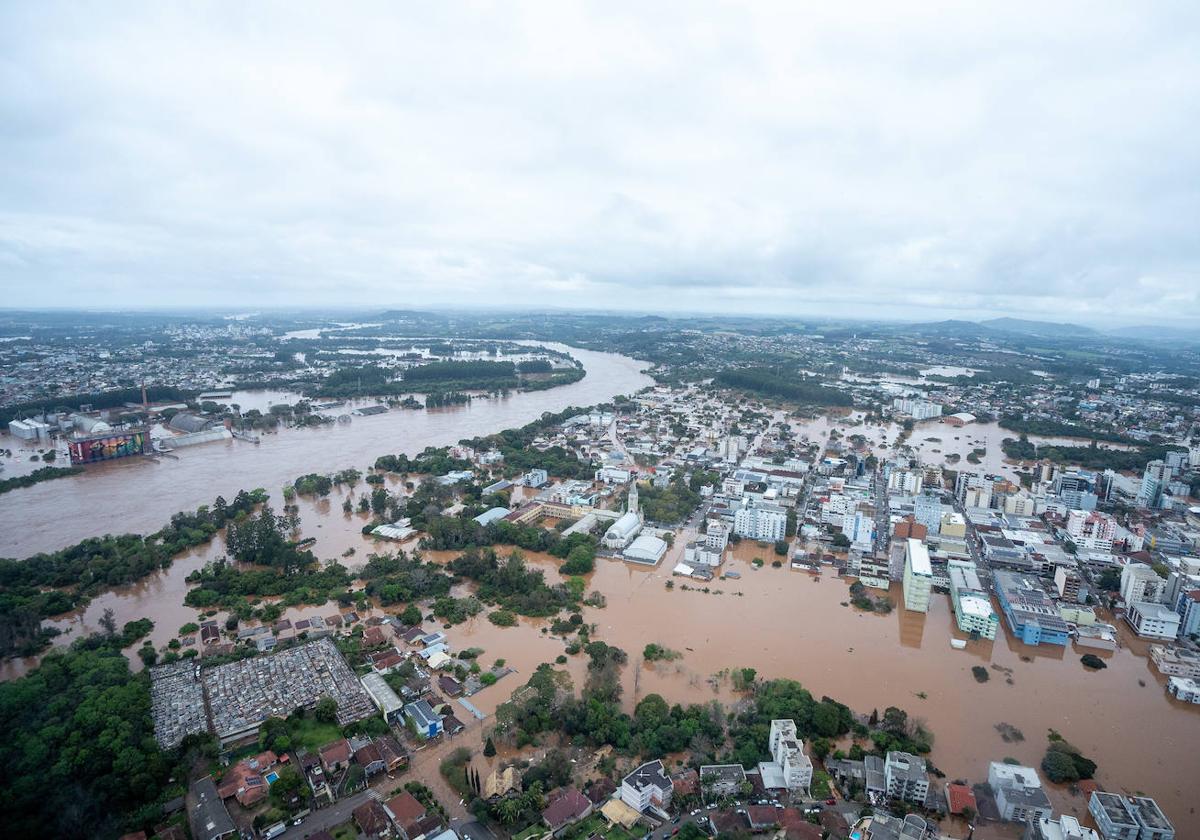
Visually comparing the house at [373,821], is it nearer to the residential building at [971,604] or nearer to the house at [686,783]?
the house at [686,783]

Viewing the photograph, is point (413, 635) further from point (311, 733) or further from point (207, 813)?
point (207, 813)

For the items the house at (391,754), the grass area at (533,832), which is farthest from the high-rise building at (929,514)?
the house at (391,754)

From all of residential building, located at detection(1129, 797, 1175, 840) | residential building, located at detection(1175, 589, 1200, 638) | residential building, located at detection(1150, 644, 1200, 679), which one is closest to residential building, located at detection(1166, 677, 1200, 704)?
residential building, located at detection(1150, 644, 1200, 679)

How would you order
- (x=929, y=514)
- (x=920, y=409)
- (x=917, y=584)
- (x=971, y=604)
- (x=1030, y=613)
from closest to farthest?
(x=1030, y=613), (x=971, y=604), (x=917, y=584), (x=929, y=514), (x=920, y=409)

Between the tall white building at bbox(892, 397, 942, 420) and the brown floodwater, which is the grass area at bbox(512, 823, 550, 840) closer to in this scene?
the brown floodwater

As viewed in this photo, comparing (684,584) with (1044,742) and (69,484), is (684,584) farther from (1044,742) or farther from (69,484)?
(69,484)

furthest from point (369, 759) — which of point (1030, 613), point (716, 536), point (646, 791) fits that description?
point (1030, 613)

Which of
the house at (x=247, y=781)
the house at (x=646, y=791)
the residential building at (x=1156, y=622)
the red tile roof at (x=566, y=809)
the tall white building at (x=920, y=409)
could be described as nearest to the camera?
the red tile roof at (x=566, y=809)
